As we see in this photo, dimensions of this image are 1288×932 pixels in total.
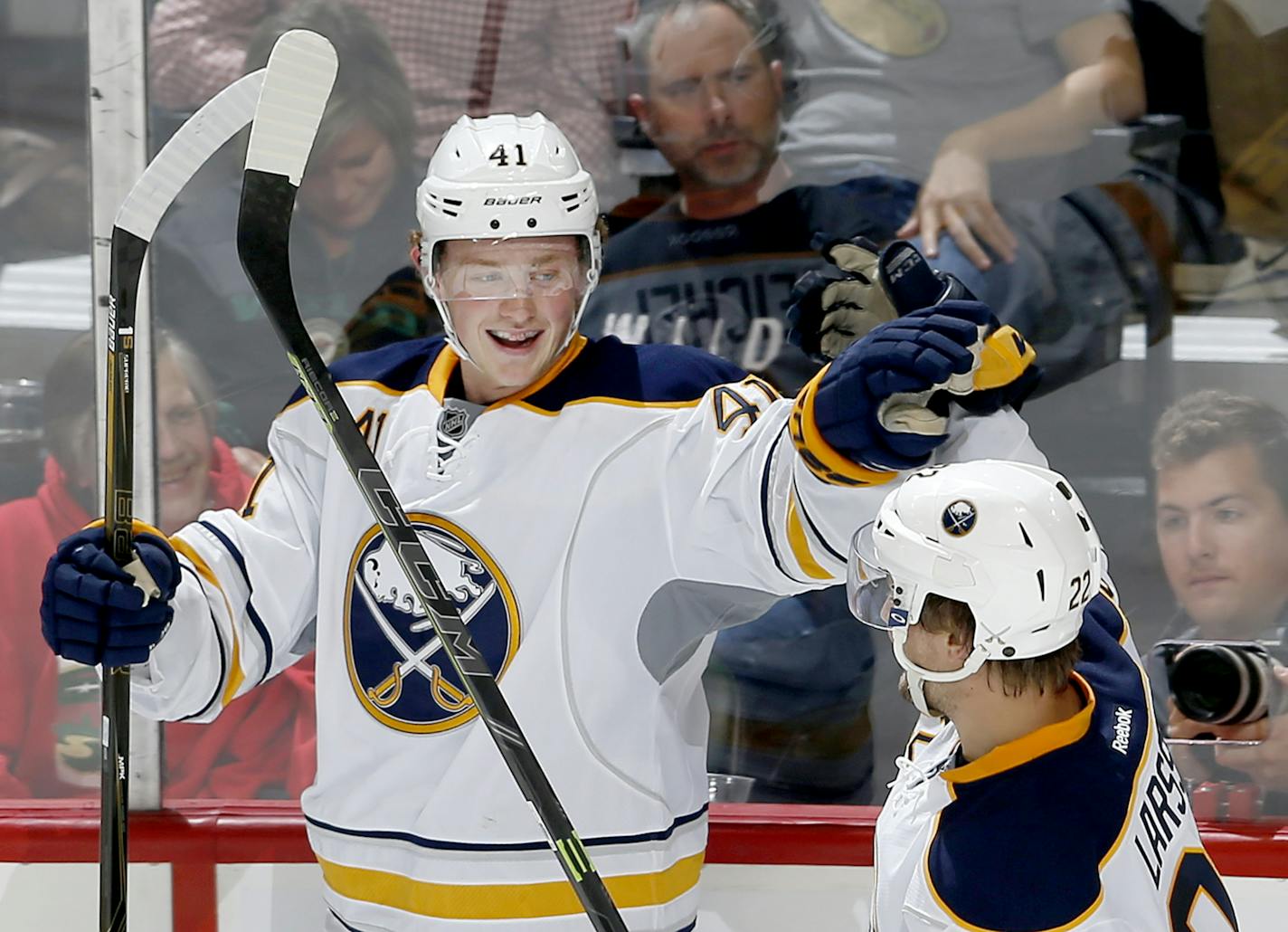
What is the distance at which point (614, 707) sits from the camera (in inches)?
72.8

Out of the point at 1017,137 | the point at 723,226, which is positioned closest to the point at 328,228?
the point at 723,226

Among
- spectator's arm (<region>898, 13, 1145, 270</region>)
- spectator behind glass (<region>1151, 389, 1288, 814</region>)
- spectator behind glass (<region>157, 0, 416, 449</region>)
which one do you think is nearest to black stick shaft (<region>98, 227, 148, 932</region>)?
spectator behind glass (<region>157, 0, 416, 449</region>)

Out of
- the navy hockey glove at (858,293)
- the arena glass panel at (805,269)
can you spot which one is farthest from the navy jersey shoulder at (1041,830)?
the arena glass panel at (805,269)

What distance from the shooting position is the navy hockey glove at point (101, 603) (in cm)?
178

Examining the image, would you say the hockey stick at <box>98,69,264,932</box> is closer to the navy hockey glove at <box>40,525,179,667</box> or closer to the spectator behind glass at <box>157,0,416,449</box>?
the navy hockey glove at <box>40,525,179,667</box>

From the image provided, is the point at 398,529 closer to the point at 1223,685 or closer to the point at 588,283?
the point at 588,283

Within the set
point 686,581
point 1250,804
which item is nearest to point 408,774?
point 686,581

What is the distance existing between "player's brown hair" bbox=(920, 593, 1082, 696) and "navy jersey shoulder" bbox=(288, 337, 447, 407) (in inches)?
29.6

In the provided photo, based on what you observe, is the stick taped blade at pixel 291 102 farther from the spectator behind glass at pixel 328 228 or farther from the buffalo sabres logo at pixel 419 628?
the spectator behind glass at pixel 328 228

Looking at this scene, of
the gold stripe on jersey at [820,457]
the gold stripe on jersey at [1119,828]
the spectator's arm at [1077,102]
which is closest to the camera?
the gold stripe on jersey at [1119,828]

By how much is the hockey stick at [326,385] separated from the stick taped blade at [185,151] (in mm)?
74

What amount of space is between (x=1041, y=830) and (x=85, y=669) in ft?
5.39

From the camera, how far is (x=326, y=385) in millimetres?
1783

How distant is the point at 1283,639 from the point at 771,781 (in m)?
0.81
